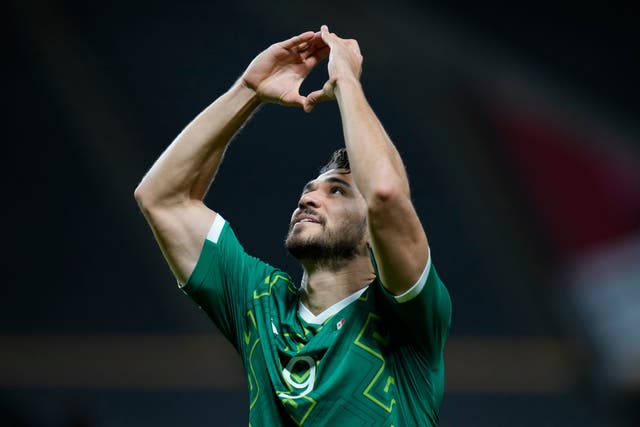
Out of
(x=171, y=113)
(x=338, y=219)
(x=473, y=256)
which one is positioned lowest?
(x=473, y=256)

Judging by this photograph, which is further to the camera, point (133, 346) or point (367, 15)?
point (367, 15)

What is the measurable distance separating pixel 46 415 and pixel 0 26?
2.71m

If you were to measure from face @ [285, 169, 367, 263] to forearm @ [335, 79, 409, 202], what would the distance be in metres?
0.25

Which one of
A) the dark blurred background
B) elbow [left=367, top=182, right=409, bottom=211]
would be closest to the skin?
elbow [left=367, top=182, right=409, bottom=211]

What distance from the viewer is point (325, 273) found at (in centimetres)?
210

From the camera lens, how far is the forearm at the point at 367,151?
1.81m

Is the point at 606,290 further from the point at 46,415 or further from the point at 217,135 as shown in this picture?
the point at 217,135

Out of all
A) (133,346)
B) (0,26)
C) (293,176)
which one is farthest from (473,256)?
(0,26)

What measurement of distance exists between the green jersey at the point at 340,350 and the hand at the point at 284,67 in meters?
0.40

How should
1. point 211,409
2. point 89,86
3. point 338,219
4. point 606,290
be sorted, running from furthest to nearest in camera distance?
point 89,86 < point 606,290 < point 211,409 < point 338,219

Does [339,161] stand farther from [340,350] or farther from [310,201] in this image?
[340,350]

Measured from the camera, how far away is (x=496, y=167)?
20.5 feet

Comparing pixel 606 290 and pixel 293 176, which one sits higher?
pixel 293 176

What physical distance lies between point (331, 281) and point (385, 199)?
0.37 m
